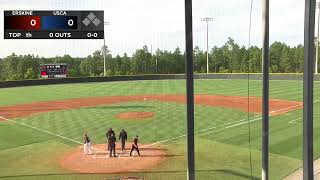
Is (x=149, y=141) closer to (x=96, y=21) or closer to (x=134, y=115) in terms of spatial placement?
(x=134, y=115)

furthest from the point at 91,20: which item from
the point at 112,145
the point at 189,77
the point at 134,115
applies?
the point at 134,115

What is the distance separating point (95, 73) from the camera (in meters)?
62.1

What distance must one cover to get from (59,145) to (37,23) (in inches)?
442

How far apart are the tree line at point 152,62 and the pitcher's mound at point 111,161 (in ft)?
140

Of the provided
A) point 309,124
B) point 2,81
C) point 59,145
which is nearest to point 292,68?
point 2,81

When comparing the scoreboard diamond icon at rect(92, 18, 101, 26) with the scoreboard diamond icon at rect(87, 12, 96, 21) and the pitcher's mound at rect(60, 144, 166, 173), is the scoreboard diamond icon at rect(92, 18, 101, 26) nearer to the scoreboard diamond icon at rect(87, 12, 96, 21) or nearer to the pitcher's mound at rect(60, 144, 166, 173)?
the scoreboard diamond icon at rect(87, 12, 96, 21)

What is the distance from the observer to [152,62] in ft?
221
